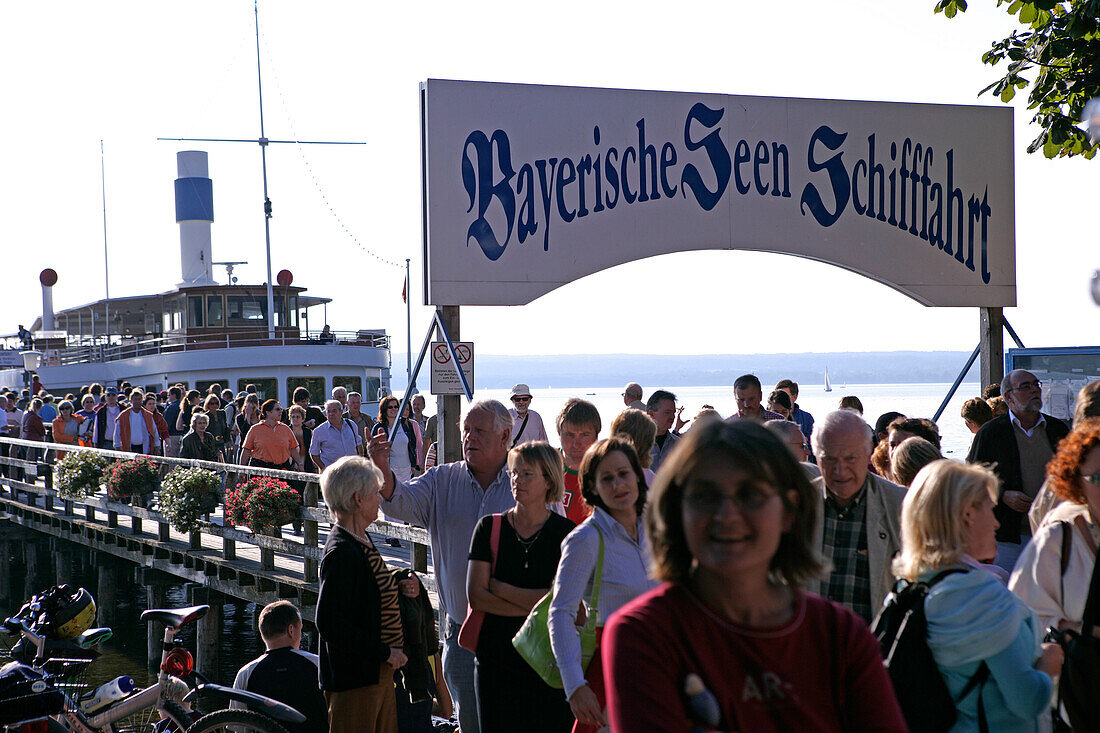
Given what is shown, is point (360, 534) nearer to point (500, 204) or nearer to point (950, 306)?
point (500, 204)

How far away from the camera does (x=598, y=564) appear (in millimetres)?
3498

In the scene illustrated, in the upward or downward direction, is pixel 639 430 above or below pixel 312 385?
above

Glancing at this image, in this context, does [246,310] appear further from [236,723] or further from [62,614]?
[236,723]

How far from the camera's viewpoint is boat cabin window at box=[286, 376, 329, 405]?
2848 cm

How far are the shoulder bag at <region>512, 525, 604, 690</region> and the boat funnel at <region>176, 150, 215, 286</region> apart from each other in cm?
5299

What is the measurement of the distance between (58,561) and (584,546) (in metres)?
17.6

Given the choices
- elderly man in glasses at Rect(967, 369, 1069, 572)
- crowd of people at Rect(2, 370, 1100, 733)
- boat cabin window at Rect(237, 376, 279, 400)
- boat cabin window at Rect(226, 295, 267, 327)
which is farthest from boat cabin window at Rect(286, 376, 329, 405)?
crowd of people at Rect(2, 370, 1100, 733)

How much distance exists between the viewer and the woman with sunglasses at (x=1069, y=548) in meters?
3.05

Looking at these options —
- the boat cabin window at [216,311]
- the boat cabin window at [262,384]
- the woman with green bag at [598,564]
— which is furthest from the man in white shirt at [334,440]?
the boat cabin window at [216,311]

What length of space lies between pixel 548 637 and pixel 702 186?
6.99 metres

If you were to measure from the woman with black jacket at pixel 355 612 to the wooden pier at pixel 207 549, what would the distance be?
309 centimetres

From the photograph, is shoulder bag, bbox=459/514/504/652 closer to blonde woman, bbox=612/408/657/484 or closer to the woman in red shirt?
blonde woman, bbox=612/408/657/484

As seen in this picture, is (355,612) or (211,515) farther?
(211,515)

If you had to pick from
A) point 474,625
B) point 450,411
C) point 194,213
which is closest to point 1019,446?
point 474,625
